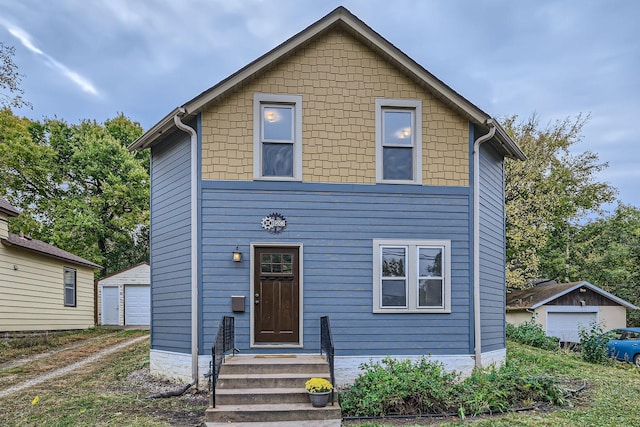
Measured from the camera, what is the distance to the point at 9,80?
984cm

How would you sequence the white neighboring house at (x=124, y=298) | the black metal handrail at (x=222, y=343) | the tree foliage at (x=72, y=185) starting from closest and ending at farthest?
the black metal handrail at (x=222, y=343)
the white neighboring house at (x=124, y=298)
the tree foliage at (x=72, y=185)

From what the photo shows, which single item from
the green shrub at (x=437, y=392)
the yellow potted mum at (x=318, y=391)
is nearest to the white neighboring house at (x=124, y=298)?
the green shrub at (x=437, y=392)

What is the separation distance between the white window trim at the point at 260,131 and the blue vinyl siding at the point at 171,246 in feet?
4.52

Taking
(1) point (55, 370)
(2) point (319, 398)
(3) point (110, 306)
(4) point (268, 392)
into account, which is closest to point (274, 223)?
(4) point (268, 392)

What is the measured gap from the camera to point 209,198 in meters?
8.66

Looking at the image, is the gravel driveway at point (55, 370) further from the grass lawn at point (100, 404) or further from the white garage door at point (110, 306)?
the white garage door at point (110, 306)

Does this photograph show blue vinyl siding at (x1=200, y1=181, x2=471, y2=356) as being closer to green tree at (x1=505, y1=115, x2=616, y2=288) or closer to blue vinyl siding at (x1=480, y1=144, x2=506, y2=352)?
blue vinyl siding at (x1=480, y1=144, x2=506, y2=352)

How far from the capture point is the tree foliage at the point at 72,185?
77.0 ft

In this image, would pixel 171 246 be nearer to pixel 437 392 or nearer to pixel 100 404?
pixel 100 404

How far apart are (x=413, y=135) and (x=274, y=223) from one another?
325 cm

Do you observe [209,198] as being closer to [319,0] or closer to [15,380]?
[15,380]

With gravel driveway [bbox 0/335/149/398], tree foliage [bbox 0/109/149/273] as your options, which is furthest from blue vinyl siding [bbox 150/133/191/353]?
tree foliage [bbox 0/109/149/273]

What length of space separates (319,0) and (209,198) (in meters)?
13.6

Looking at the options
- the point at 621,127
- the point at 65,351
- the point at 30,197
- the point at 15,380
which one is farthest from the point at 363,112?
the point at 621,127
